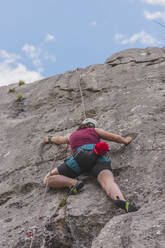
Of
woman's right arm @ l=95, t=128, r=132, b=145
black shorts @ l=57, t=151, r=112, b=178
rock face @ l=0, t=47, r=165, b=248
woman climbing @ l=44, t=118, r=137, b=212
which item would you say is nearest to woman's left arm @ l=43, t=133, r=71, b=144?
rock face @ l=0, t=47, r=165, b=248

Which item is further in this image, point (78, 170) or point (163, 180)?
point (78, 170)

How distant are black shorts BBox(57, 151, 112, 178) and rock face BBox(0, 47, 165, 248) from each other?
19 centimetres

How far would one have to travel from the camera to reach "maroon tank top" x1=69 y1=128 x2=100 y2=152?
15.5 ft

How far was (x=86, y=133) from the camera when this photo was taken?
4859mm

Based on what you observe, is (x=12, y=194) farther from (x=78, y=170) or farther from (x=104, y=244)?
(x=104, y=244)

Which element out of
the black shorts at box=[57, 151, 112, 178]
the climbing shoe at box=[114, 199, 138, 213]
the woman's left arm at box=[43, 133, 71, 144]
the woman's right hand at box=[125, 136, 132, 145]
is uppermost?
the woman's left arm at box=[43, 133, 71, 144]

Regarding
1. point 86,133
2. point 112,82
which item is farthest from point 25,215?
point 112,82

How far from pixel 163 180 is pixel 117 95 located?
3741 mm

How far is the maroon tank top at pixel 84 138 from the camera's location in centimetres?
473

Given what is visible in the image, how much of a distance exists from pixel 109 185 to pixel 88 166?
0.63 m

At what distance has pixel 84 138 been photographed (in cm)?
477

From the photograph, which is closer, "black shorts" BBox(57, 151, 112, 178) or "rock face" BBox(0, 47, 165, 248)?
"rock face" BBox(0, 47, 165, 248)

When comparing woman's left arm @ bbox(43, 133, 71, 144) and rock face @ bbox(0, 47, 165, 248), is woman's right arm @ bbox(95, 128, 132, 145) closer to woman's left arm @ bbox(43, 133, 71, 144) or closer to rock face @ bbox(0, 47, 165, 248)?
rock face @ bbox(0, 47, 165, 248)

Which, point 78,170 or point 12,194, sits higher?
point 78,170
